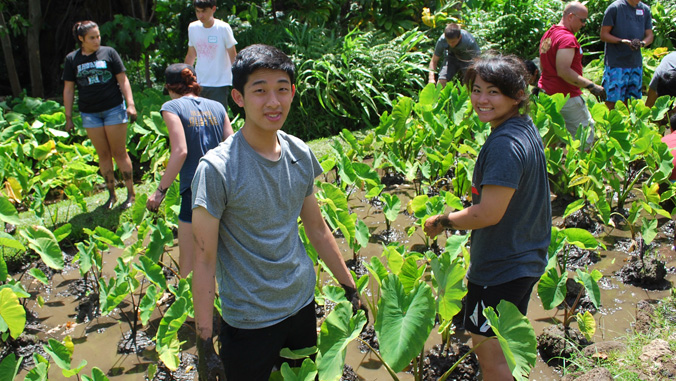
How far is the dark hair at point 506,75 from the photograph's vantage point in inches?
81.7

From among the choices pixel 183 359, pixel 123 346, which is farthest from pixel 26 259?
pixel 183 359

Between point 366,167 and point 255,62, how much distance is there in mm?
2475

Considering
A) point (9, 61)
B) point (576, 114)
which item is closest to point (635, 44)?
point (576, 114)

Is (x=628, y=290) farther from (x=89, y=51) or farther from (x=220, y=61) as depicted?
(x=89, y=51)

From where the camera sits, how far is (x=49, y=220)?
15.7 ft

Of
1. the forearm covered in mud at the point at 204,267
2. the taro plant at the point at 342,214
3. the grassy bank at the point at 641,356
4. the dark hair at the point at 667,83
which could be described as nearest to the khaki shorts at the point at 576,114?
the dark hair at the point at 667,83

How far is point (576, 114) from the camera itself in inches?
190

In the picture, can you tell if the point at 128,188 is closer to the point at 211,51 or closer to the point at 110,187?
the point at 110,187

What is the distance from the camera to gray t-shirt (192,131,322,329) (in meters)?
1.75

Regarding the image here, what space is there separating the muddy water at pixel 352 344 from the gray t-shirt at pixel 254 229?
1.20 m

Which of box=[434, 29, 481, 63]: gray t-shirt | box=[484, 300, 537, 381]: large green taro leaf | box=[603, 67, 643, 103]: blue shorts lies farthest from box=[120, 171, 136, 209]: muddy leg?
box=[603, 67, 643, 103]: blue shorts

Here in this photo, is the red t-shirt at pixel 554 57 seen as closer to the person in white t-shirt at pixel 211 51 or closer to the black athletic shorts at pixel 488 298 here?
the person in white t-shirt at pixel 211 51

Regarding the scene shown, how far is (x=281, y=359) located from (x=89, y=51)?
3628mm

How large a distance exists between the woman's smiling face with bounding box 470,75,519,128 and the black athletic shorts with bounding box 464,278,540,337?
1.99 ft
